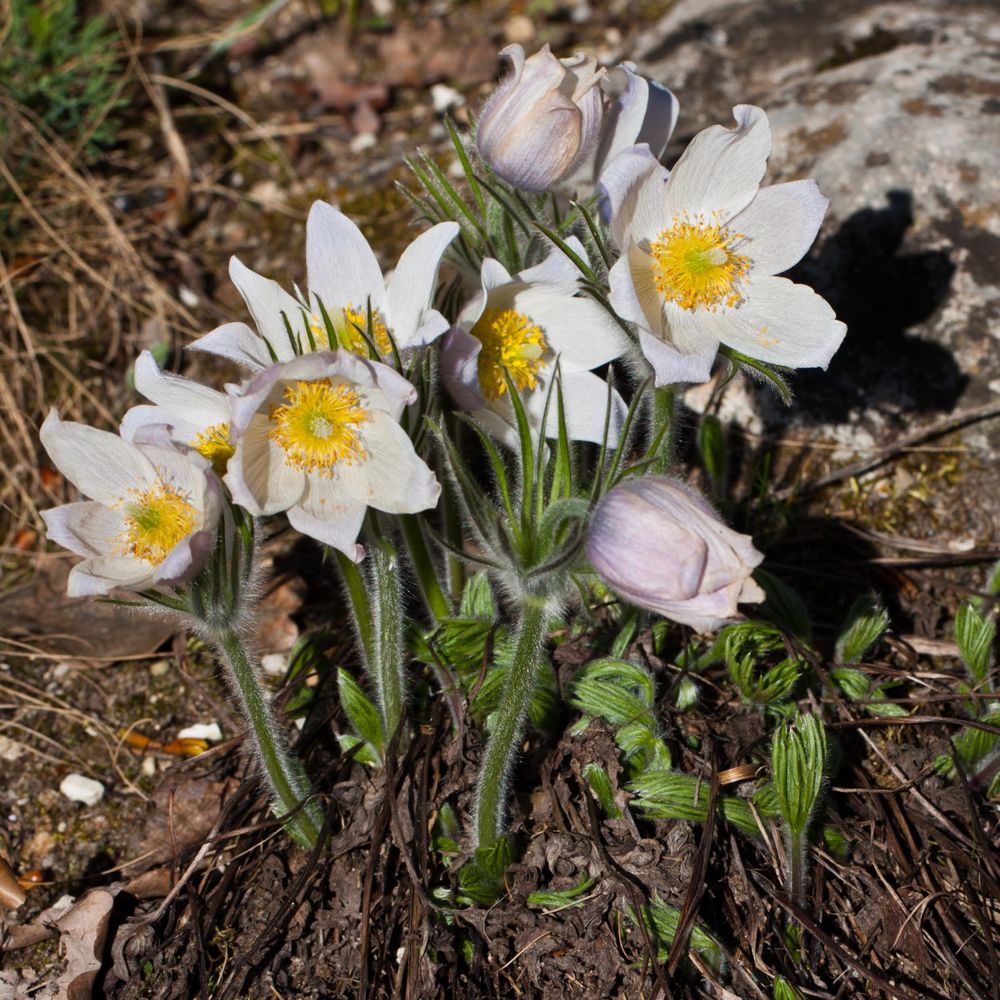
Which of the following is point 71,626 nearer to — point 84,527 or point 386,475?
point 84,527

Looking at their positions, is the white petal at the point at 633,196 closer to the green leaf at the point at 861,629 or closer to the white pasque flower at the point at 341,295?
the white pasque flower at the point at 341,295

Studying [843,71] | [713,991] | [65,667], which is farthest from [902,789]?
[843,71]

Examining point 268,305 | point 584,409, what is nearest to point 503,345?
point 584,409

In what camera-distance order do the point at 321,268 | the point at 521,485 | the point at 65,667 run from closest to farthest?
the point at 521,485 < the point at 321,268 < the point at 65,667

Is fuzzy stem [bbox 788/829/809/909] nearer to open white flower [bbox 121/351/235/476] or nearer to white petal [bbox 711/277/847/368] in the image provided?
white petal [bbox 711/277/847/368]

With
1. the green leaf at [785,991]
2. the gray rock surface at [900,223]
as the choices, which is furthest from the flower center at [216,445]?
the gray rock surface at [900,223]

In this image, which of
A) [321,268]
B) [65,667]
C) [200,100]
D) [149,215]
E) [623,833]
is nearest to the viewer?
[321,268]

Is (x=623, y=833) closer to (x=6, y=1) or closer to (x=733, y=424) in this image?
(x=733, y=424)
